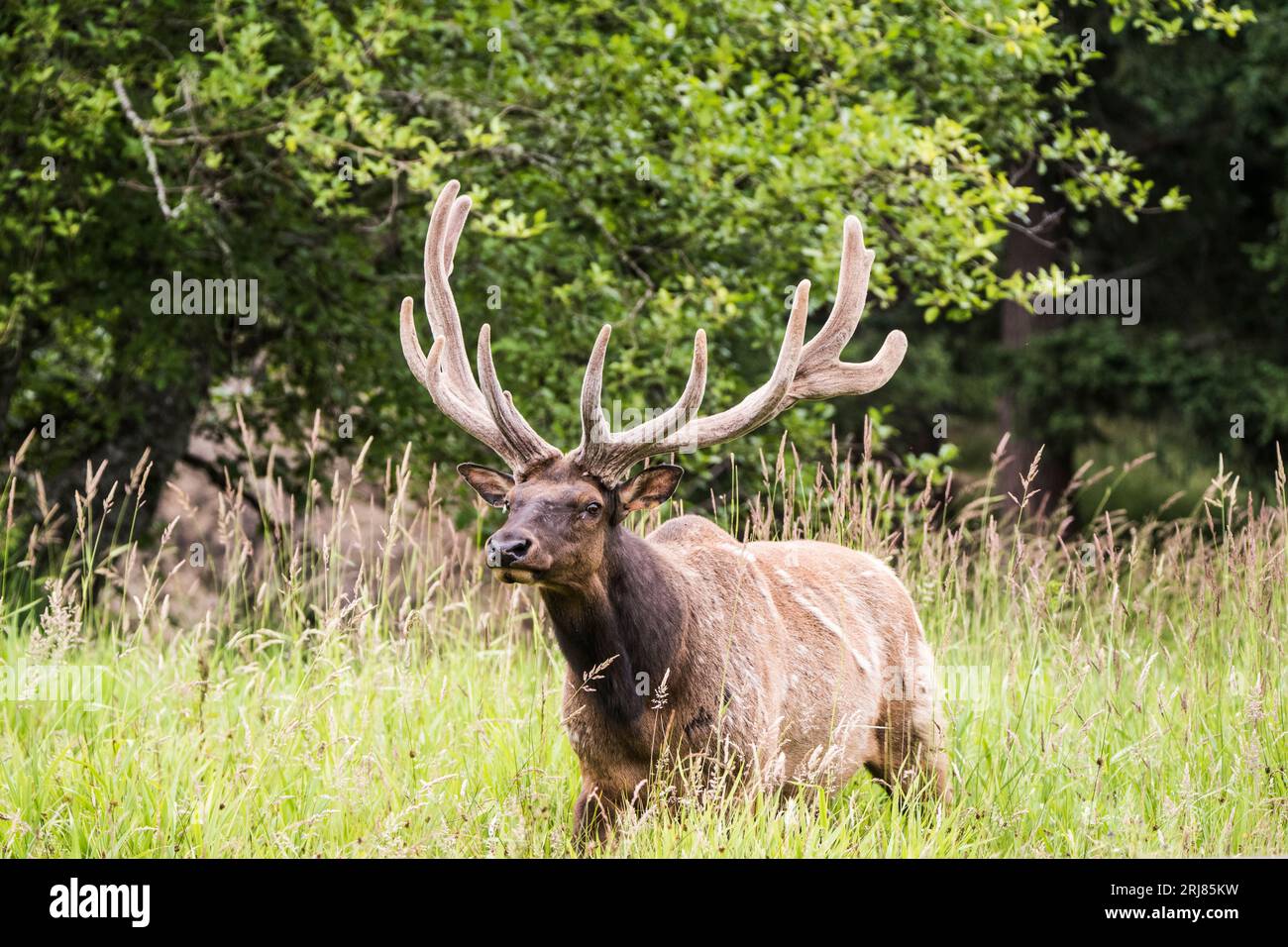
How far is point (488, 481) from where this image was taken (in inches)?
182

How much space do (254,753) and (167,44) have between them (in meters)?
4.94

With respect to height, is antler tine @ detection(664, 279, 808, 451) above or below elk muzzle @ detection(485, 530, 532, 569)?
above

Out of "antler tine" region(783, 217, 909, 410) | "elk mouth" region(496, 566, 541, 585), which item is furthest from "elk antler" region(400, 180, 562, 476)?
"antler tine" region(783, 217, 909, 410)

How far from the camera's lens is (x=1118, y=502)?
606 inches

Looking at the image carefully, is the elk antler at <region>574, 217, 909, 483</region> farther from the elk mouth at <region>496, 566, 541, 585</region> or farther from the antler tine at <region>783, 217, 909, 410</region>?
the elk mouth at <region>496, 566, 541, 585</region>

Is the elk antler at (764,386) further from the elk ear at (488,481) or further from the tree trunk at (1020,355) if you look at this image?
the tree trunk at (1020,355)

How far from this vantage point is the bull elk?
4.25 metres

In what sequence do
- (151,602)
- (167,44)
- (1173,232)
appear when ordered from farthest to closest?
1. (1173,232)
2. (167,44)
3. (151,602)

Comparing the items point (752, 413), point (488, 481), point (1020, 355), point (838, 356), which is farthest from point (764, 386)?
point (1020, 355)

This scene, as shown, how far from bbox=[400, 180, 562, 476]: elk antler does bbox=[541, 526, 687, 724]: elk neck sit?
42cm
